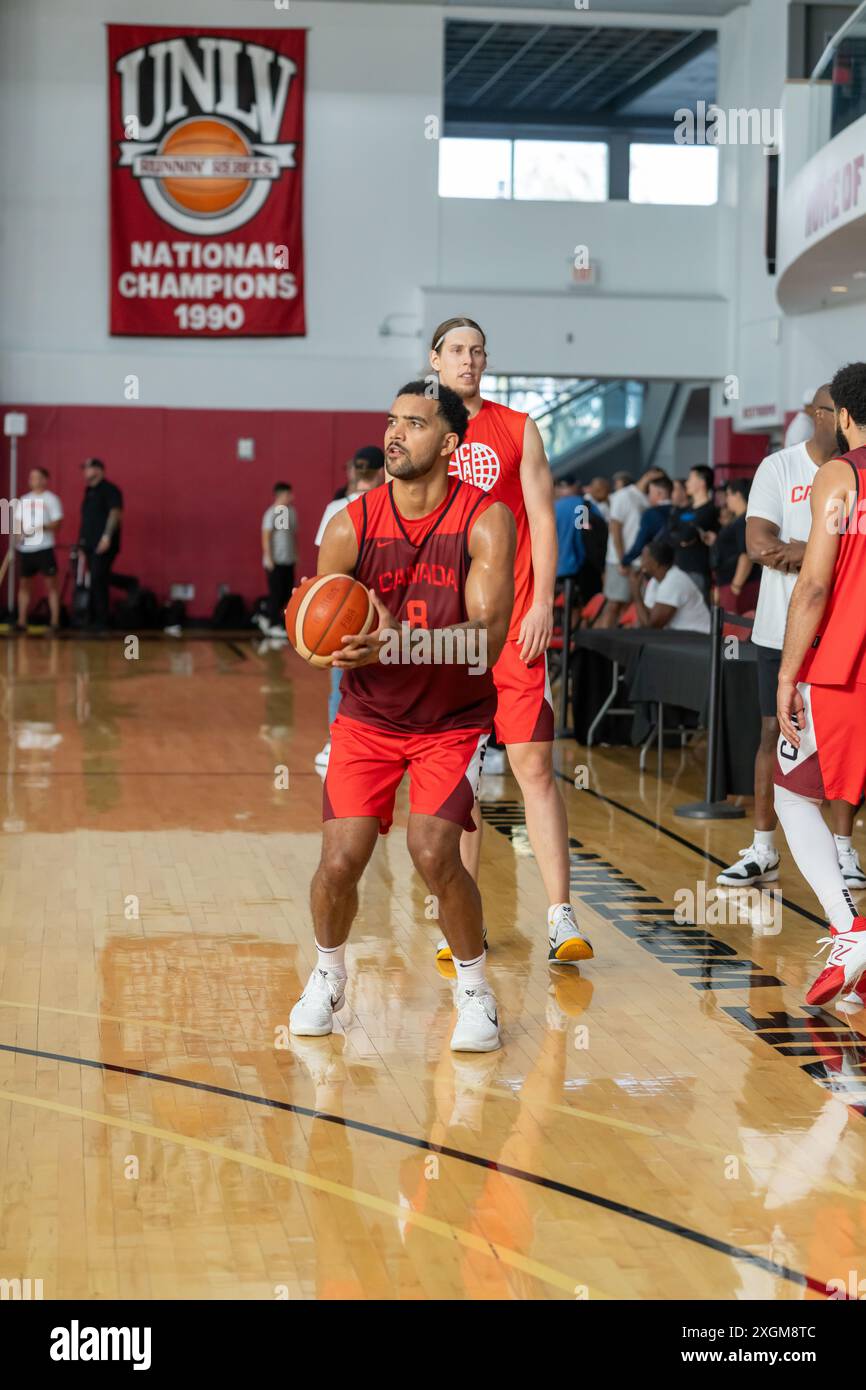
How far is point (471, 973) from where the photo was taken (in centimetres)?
437

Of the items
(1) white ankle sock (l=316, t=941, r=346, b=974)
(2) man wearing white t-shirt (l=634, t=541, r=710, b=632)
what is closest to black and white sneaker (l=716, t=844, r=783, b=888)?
Answer: (1) white ankle sock (l=316, t=941, r=346, b=974)

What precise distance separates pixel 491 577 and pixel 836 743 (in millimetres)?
1136

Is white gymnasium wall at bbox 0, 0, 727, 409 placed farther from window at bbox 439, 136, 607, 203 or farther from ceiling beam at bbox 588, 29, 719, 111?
ceiling beam at bbox 588, 29, 719, 111

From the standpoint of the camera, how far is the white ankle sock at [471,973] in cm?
436

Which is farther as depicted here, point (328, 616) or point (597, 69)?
point (597, 69)

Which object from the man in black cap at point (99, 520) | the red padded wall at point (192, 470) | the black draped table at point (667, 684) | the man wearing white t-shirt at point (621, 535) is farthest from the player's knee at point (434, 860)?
the red padded wall at point (192, 470)

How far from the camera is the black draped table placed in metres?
8.14

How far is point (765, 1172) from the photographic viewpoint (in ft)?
11.6

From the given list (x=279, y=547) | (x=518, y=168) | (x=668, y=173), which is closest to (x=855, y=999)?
(x=279, y=547)

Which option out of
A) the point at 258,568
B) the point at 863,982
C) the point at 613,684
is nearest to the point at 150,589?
the point at 258,568

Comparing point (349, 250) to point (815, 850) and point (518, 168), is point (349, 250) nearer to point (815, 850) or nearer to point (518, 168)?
point (518, 168)

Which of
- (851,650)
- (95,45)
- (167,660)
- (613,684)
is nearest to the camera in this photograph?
(851,650)
